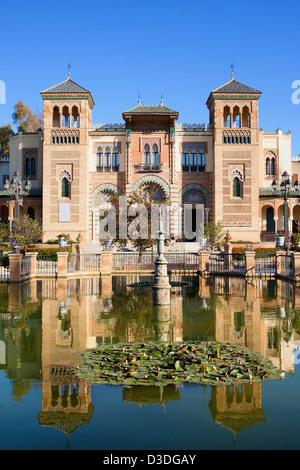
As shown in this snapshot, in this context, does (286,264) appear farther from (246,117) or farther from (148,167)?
(246,117)

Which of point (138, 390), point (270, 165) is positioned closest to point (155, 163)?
point (270, 165)

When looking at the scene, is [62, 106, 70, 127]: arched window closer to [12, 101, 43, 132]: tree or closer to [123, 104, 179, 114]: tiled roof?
[123, 104, 179, 114]: tiled roof

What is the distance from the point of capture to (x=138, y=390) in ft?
16.7

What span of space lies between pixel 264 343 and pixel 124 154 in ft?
94.2

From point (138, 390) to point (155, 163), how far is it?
1183 inches

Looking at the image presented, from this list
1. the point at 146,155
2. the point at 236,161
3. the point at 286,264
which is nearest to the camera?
the point at 286,264

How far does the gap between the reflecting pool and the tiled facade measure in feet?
73.2

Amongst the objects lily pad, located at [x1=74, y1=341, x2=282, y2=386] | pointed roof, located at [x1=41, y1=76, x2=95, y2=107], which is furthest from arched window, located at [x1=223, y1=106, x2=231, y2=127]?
lily pad, located at [x1=74, y1=341, x2=282, y2=386]

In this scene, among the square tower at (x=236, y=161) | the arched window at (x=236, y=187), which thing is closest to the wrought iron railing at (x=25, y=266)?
the square tower at (x=236, y=161)

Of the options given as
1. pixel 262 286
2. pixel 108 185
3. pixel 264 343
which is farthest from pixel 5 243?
pixel 264 343

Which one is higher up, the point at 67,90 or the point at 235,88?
the point at 235,88

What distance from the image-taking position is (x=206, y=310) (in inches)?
408

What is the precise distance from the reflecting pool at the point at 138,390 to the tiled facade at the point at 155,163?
22.3 m

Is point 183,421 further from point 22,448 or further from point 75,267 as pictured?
point 75,267
